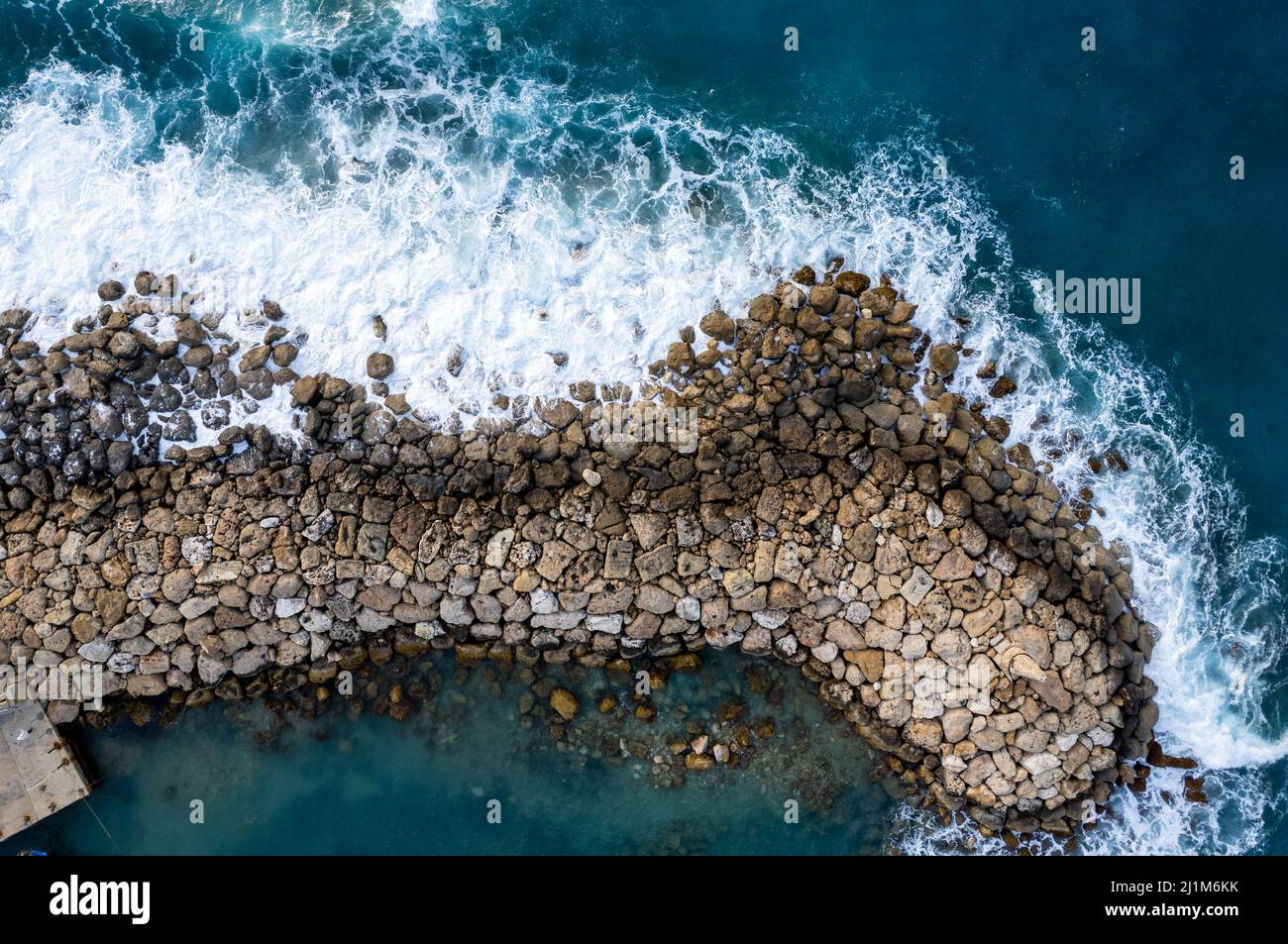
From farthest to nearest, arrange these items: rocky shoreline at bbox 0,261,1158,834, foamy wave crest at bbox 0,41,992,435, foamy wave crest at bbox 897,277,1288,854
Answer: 1. foamy wave crest at bbox 897,277,1288,854
2. foamy wave crest at bbox 0,41,992,435
3. rocky shoreline at bbox 0,261,1158,834

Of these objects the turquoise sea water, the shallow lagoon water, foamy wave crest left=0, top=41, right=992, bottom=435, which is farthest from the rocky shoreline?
the shallow lagoon water

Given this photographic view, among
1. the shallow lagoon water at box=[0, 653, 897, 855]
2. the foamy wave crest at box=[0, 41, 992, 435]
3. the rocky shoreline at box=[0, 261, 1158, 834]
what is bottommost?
the shallow lagoon water at box=[0, 653, 897, 855]

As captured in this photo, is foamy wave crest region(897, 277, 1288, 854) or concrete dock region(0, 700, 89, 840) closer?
concrete dock region(0, 700, 89, 840)

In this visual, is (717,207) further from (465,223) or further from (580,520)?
(580,520)

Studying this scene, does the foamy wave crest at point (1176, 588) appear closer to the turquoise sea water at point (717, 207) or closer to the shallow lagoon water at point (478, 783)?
the turquoise sea water at point (717, 207)

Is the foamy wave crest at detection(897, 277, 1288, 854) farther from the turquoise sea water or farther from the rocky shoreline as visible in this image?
the rocky shoreline

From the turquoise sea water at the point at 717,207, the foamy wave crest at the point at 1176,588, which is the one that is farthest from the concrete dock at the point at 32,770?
the foamy wave crest at the point at 1176,588
